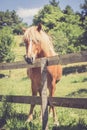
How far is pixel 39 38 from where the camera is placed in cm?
759

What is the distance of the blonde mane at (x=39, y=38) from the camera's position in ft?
23.9

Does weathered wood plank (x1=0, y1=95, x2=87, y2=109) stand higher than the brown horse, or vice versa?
the brown horse

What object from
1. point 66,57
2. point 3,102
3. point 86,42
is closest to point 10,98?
point 3,102

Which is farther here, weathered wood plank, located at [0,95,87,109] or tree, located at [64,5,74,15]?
tree, located at [64,5,74,15]

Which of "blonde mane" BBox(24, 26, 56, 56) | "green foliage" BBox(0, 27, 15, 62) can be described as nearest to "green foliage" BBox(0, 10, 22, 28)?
"green foliage" BBox(0, 27, 15, 62)

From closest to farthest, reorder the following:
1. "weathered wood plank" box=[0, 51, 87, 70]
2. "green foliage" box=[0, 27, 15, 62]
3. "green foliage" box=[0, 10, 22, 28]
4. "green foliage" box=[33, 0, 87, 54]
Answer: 1. "weathered wood plank" box=[0, 51, 87, 70]
2. "green foliage" box=[0, 27, 15, 62]
3. "green foliage" box=[33, 0, 87, 54]
4. "green foliage" box=[0, 10, 22, 28]

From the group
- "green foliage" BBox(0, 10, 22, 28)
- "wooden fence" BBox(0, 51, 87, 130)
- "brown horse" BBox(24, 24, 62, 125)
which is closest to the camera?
"wooden fence" BBox(0, 51, 87, 130)

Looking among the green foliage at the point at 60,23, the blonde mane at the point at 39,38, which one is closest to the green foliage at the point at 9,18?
the green foliage at the point at 60,23

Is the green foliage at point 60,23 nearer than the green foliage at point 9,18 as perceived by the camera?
Yes

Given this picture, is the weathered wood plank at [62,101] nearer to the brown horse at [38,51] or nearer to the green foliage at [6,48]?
the brown horse at [38,51]

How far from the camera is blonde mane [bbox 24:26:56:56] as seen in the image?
7282 mm

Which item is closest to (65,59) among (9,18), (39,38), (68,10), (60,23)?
(39,38)

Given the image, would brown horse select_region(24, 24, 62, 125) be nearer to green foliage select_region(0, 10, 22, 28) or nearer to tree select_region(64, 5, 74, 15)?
tree select_region(64, 5, 74, 15)

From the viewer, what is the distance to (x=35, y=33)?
293 inches
